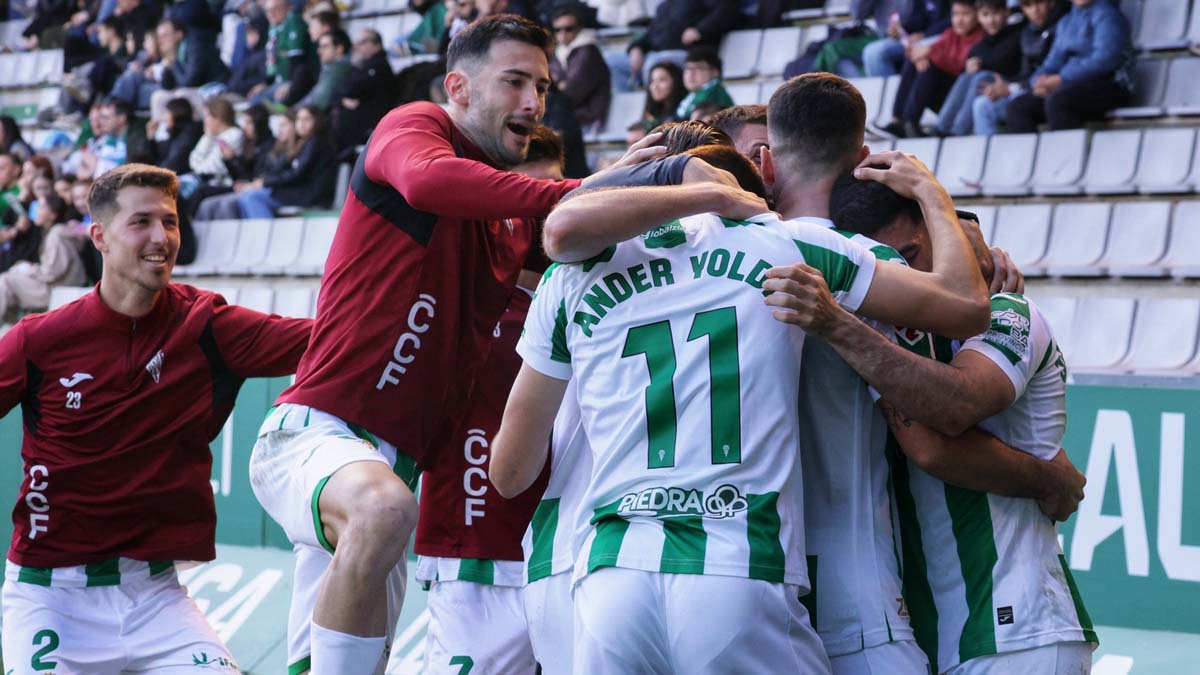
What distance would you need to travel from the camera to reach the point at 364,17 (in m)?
16.4

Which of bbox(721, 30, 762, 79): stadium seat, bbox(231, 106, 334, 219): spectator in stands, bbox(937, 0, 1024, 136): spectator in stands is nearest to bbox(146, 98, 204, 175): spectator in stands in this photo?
bbox(231, 106, 334, 219): spectator in stands

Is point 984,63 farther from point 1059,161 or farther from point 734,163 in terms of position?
point 734,163

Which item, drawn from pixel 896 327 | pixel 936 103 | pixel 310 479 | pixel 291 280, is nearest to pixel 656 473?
pixel 896 327

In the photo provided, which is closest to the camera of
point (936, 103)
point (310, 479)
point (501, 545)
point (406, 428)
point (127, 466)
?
point (310, 479)

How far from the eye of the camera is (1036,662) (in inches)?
124

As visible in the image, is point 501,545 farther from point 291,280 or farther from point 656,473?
point 291,280

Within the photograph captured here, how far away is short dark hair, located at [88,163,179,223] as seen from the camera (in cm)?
534

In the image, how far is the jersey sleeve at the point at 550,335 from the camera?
3188mm

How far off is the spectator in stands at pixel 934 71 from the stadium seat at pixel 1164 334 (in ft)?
9.52

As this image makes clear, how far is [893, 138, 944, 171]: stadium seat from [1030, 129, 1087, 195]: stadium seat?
2.60 ft

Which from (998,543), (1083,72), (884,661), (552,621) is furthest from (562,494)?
(1083,72)

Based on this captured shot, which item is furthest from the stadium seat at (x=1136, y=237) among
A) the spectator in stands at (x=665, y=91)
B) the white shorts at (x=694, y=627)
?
the white shorts at (x=694, y=627)

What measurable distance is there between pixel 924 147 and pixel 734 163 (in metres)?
7.47

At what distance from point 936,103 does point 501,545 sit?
7.31m
